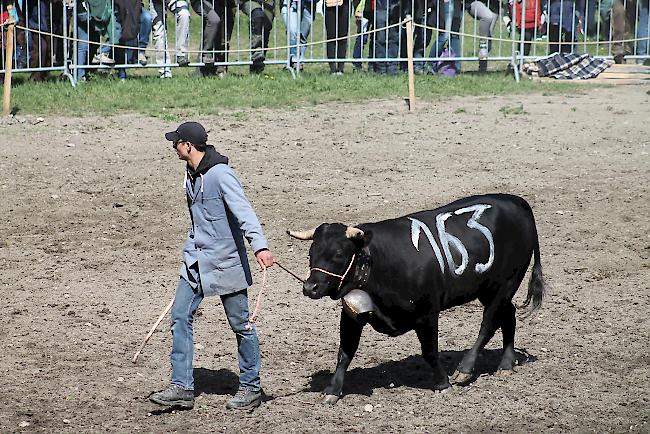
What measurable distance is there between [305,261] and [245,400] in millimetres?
3689

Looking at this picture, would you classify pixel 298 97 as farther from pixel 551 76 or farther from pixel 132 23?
pixel 551 76

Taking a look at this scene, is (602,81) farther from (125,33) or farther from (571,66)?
(125,33)

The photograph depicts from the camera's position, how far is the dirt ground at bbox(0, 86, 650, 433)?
7.96 meters

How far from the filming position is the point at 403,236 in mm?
8008

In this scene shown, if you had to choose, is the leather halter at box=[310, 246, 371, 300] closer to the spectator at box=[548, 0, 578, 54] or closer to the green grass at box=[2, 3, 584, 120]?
the green grass at box=[2, 3, 584, 120]

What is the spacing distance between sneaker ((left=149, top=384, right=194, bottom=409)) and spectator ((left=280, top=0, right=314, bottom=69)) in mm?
12044

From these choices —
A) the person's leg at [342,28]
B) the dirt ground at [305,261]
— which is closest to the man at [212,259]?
the dirt ground at [305,261]

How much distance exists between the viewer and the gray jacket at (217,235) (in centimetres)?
766

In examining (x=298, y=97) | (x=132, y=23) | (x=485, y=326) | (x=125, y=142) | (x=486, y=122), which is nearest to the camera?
(x=485, y=326)

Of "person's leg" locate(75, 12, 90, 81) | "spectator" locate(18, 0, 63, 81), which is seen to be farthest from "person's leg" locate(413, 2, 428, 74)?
"spectator" locate(18, 0, 63, 81)

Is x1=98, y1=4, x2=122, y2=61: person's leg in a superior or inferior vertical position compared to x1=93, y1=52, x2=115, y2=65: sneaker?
superior

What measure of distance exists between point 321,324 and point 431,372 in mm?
1371

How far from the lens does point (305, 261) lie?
11.4 metres

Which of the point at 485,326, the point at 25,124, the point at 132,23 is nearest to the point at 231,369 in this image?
the point at 485,326
